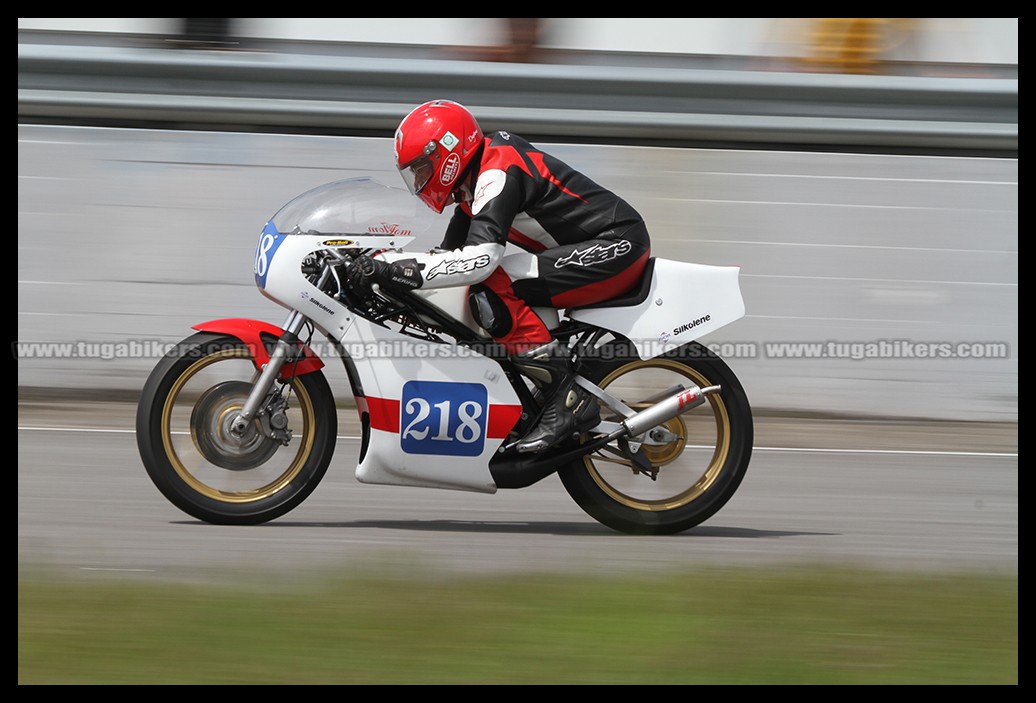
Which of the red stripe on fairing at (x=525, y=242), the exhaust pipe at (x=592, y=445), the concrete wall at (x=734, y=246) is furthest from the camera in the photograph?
the concrete wall at (x=734, y=246)

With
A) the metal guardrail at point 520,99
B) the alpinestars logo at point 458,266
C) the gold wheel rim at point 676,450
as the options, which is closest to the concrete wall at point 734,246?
the metal guardrail at point 520,99

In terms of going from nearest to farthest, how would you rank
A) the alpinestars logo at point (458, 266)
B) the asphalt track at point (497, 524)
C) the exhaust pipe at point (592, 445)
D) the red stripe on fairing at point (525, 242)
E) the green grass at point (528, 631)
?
the green grass at point (528, 631) → the asphalt track at point (497, 524) → the alpinestars logo at point (458, 266) → the exhaust pipe at point (592, 445) → the red stripe on fairing at point (525, 242)

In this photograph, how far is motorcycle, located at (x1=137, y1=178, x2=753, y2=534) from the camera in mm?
5051

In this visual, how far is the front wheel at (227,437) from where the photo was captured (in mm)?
5027

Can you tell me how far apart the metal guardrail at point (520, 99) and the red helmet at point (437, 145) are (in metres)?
3.15

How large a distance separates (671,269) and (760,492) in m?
1.48

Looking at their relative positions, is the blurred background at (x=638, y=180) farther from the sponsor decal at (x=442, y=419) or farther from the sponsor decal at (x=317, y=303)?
the sponsor decal at (x=442, y=419)

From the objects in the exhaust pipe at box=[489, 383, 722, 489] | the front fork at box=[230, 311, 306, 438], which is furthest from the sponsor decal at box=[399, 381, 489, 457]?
the front fork at box=[230, 311, 306, 438]

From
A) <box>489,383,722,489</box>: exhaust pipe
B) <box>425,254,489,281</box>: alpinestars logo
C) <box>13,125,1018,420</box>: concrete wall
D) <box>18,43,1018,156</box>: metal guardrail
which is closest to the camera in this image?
<box>425,254,489,281</box>: alpinestars logo

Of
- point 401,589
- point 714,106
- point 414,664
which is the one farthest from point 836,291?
point 414,664

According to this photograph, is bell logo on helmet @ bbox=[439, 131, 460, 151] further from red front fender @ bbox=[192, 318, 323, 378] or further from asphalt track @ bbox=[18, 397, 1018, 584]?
asphalt track @ bbox=[18, 397, 1018, 584]

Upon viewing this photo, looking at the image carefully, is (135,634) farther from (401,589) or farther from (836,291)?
(836,291)

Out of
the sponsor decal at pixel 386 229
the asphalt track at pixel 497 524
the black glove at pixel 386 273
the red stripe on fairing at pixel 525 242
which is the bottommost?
the asphalt track at pixel 497 524

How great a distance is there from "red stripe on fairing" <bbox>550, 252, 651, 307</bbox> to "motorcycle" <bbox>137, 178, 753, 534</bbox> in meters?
0.04
